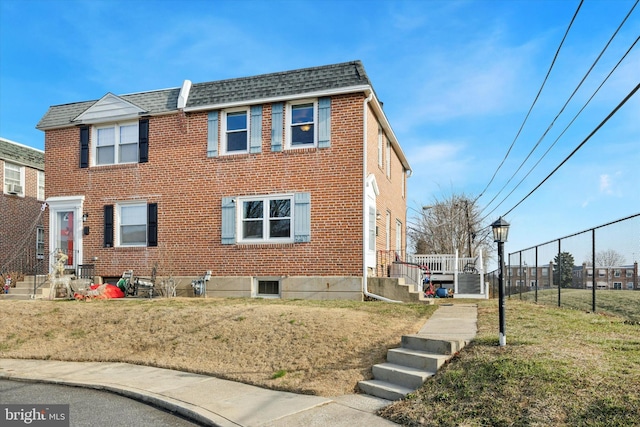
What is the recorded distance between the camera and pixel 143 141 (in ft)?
54.7

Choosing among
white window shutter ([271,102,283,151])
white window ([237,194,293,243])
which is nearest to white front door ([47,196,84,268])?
white window ([237,194,293,243])

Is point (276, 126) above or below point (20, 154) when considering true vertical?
below

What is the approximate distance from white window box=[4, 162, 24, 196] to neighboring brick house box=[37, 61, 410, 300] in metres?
7.75

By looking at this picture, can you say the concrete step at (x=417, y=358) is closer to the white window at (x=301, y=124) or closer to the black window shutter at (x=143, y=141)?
the white window at (x=301, y=124)

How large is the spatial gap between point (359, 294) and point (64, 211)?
35.3 ft

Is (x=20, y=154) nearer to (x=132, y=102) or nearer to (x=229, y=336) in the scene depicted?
(x=132, y=102)

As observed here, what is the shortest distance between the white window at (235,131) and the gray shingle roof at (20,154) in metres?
13.8

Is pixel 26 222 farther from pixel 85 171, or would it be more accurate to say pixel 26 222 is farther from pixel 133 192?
pixel 133 192

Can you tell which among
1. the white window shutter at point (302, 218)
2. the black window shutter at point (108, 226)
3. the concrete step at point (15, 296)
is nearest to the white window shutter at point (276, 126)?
the white window shutter at point (302, 218)

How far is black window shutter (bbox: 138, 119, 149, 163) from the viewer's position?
54.6 ft

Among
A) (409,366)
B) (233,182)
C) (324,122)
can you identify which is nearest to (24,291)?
(233,182)

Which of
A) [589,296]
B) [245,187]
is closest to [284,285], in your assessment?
[245,187]

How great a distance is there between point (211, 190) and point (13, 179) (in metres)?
14.1

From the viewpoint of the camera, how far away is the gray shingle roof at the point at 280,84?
14523 mm
